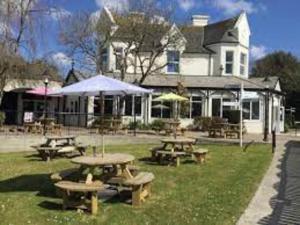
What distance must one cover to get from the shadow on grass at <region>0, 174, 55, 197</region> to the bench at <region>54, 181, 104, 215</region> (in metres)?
1.34

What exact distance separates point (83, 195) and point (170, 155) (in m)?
6.89

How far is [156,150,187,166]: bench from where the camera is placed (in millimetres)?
16828

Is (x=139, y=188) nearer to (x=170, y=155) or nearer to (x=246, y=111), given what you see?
(x=170, y=155)

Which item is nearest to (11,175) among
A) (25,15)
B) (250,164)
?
(250,164)

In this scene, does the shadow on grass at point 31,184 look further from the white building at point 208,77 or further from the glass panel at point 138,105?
the glass panel at point 138,105

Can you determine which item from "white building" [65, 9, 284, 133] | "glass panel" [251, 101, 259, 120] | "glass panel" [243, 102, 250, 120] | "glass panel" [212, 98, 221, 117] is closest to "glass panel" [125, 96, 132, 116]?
"white building" [65, 9, 284, 133]

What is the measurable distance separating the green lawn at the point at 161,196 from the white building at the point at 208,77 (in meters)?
23.5

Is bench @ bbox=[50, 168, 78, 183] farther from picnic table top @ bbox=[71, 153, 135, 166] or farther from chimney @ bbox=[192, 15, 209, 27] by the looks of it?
chimney @ bbox=[192, 15, 209, 27]

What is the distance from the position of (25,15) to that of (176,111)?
14.6 m

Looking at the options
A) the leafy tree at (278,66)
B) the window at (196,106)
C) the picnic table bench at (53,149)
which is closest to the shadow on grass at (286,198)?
the picnic table bench at (53,149)

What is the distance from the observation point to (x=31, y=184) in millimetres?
13109

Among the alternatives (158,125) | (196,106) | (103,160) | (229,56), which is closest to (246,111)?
(196,106)

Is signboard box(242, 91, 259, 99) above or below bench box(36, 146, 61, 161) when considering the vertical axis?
above

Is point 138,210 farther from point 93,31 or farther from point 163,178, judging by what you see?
point 93,31
